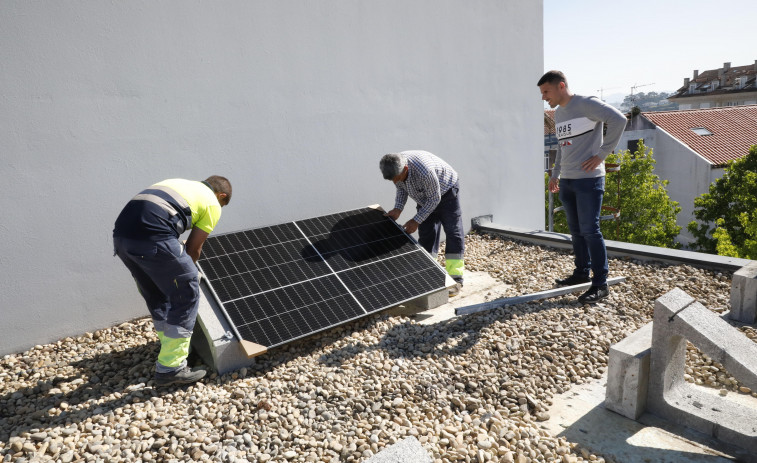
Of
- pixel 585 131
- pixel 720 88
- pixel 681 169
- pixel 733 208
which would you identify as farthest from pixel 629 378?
pixel 720 88

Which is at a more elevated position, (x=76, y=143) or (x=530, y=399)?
(x=76, y=143)

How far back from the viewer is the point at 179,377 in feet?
12.5

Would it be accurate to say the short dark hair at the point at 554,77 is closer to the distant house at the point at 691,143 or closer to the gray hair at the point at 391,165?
the gray hair at the point at 391,165

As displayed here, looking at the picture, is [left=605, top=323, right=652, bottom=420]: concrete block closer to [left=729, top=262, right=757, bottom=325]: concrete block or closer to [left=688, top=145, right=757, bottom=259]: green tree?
[left=729, top=262, right=757, bottom=325]: concrete block

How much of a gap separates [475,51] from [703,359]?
6038mm

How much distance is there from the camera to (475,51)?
8.15 m

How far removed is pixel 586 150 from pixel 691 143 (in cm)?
3636

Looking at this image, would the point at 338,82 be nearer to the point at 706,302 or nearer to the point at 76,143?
the point at 76,143

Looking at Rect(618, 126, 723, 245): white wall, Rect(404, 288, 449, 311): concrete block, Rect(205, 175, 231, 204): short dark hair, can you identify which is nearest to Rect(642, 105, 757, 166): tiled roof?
Rect(618, 126, 723, 245): white wall

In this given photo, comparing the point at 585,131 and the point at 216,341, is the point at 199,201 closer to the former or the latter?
the point at 216,341

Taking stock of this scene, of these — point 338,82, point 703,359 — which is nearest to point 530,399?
point 703,359

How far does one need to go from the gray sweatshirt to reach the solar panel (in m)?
1.82

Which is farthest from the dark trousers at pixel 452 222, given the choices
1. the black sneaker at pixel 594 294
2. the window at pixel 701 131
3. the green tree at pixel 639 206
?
the window at pixel 701 131

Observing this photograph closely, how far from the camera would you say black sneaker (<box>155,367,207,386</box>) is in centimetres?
377
